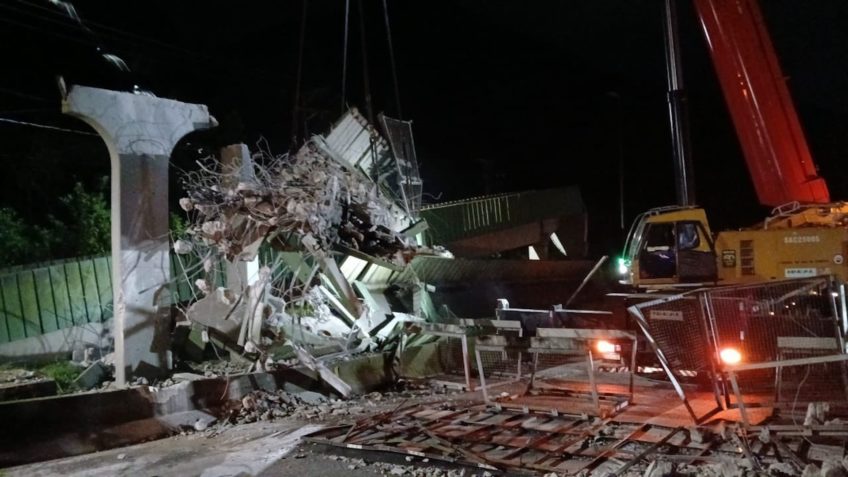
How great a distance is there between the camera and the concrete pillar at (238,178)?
430 inches

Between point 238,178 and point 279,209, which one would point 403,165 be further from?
point 279,209

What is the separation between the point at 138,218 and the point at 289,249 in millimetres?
2444

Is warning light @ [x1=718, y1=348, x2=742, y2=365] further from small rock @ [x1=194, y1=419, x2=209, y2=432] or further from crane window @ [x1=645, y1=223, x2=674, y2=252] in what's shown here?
small rock @ [x1=194, y1=419, x2=209, y2=432]

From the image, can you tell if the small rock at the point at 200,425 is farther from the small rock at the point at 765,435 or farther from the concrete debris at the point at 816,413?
the concrete debris at the point at 816,413

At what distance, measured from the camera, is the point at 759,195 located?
1056cm

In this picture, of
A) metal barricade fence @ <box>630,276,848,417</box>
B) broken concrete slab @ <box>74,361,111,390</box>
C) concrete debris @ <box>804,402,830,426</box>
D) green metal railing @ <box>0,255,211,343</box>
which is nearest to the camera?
concrete debris @ <box>804,402,830,426</box>

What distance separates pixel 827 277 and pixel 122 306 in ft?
29.9

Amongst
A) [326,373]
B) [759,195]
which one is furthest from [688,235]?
[326,373]

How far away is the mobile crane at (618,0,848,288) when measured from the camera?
9.63 metres

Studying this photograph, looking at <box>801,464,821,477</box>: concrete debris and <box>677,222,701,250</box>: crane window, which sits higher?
<box>677,222,701,250</box>: crane window

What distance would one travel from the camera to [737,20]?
34.1 feet

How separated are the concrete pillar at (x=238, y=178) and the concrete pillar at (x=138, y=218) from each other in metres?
1.06

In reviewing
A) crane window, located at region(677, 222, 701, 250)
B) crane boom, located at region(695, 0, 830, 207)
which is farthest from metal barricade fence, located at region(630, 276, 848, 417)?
crane boom, located at region(695, 0, 830, 207)

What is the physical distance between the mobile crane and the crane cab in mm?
15
